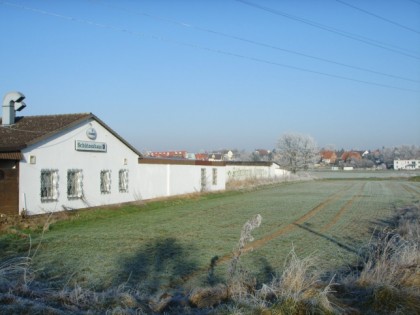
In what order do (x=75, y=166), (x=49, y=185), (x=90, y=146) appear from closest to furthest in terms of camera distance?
(x=49, y=185), (x=75, y=166), (x=90, y=146)

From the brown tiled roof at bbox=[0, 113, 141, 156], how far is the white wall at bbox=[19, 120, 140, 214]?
30 cm

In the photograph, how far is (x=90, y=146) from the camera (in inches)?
924

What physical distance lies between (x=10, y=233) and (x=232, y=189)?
89.9 ft

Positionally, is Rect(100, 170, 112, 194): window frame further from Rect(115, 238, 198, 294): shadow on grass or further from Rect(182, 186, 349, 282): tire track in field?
Rect(115, 238, 198, 294): shadow on grass

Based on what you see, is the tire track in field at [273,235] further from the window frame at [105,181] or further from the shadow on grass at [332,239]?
the window frame at [105,181]

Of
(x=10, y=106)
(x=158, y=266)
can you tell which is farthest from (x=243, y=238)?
(x=10, y=106)

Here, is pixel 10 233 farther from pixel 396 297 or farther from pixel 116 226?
pixel 396 297

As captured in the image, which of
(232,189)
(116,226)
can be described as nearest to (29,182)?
(116,226)

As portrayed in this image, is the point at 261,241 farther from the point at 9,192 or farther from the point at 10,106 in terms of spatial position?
the point at 10,106

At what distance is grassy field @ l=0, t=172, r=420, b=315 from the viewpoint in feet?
32.9

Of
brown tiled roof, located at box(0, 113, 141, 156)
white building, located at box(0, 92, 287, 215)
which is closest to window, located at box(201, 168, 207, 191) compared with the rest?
white building, located at box(0, 92, 287, 215)

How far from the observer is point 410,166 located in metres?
154

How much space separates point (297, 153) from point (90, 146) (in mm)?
67440

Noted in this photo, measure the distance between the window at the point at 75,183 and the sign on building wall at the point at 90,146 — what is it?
1179 millimetres
